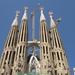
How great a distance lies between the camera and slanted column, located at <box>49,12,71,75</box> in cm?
3327

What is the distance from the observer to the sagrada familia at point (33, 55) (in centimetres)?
3312

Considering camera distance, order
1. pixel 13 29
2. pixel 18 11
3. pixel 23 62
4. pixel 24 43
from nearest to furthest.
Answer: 1. pixel 23 62
2. pixel 24 43
3. pixel 13 29
4. pixel 18 11

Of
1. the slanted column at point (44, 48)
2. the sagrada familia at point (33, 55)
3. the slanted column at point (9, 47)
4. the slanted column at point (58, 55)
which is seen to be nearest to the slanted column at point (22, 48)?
the sagrada familia at point (33, 55)

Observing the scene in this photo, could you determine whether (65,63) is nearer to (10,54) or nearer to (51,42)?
(51,42)

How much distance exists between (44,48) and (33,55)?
276cm

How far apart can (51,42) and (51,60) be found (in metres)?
5.49

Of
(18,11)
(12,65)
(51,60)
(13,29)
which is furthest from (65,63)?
(18,11)

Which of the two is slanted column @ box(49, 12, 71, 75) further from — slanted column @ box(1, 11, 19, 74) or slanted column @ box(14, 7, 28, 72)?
slanted column @ box(1, 11, 19, 74)

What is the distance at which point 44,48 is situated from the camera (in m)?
36.2

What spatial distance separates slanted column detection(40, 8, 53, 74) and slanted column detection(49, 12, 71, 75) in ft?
3.93

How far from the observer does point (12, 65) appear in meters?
34.8

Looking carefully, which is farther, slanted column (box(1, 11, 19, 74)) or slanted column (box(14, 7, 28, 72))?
slanted column (box(1, 11, 19, 74))

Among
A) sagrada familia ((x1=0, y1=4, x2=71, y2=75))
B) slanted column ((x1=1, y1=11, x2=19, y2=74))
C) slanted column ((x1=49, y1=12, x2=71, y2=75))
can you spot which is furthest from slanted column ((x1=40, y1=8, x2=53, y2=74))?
slanted column ((x1=1, y1=11, x2=19, y2=74))

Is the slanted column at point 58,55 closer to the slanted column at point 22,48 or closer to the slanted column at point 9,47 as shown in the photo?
the slanted column at point 22,48
